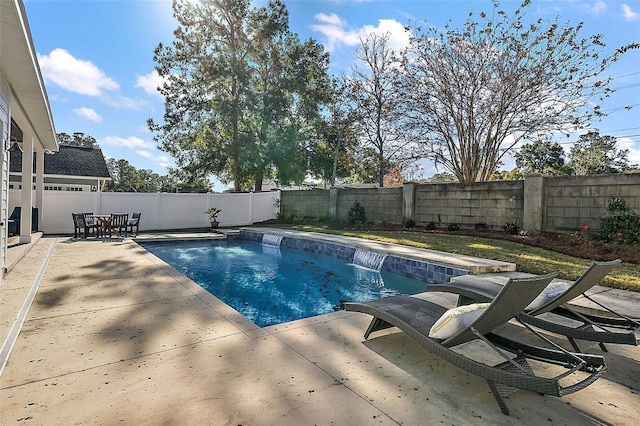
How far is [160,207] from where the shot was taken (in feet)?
48.0

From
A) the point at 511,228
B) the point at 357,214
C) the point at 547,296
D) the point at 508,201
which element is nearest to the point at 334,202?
the point at 357,214

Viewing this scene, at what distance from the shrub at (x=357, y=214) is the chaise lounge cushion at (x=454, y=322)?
1156 centimetres

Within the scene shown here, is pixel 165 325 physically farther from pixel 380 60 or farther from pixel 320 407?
pixel 380 60

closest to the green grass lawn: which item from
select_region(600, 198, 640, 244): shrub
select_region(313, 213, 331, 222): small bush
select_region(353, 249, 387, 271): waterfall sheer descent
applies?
select_region(600, 198, 640, 244): shrub

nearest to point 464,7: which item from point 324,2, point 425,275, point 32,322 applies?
point 324,2

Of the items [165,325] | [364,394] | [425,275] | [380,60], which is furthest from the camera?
[380,60]

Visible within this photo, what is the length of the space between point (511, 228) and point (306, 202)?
10095 mm

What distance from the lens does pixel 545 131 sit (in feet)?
39.2

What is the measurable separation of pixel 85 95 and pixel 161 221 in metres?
9.22

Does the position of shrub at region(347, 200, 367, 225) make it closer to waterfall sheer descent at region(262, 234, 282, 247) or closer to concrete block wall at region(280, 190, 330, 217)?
concrete block wall at region(280, 190, 330, 217)

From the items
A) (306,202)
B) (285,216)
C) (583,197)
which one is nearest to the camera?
(583,197)

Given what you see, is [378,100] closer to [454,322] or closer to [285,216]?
[285,216]

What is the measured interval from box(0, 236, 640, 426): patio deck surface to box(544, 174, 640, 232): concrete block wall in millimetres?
6203

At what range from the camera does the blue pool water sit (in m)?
5.10
